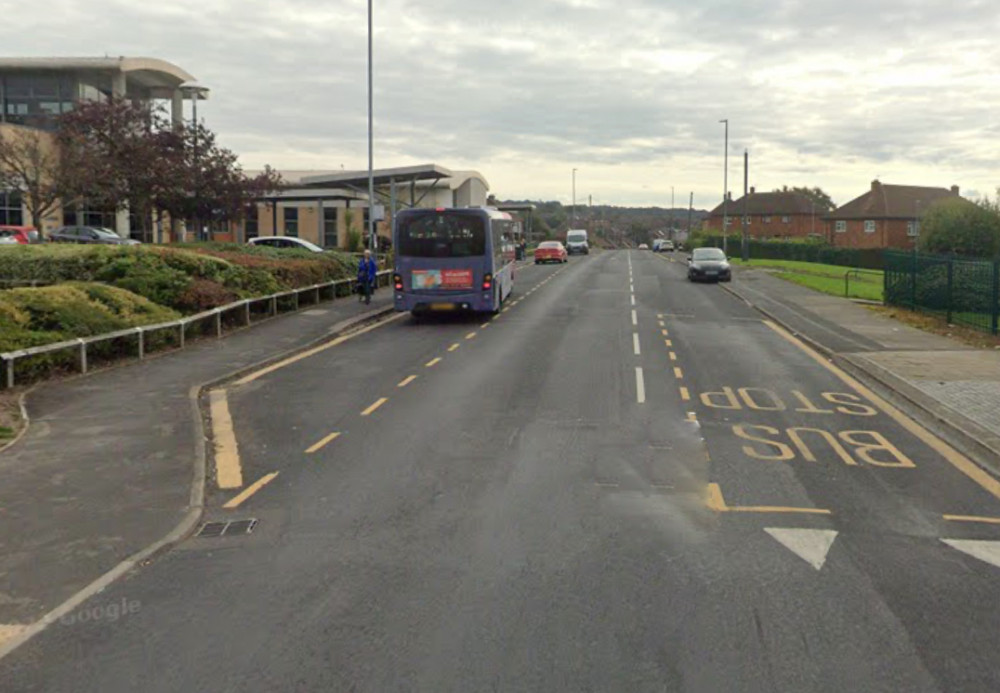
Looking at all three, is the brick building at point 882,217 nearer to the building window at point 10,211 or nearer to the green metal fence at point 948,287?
the green metal fence at point 948,287

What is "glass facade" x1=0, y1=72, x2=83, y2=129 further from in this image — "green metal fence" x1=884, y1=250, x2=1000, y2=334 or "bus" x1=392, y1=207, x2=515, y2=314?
"green metal fence" x1=884, y1=250, x2=1000, y2=334

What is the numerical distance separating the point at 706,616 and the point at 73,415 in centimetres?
898

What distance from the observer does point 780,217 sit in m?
124

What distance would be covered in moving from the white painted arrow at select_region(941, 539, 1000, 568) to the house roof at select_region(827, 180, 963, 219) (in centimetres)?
9557

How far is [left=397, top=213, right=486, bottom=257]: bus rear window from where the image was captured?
23.4 m

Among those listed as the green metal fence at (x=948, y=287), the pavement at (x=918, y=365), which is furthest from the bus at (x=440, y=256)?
the green metal fence at (x=948, y=287)

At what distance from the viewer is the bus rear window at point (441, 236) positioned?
23.4 metres

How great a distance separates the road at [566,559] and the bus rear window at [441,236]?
10224 millimetres

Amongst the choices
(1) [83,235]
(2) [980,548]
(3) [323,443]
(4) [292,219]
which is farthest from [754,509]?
(4) [292,219]

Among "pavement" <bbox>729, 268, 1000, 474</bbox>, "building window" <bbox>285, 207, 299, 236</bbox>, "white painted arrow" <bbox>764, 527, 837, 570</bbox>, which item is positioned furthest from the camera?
"building window" <bbox>285, 207, 299, 236</bbox>

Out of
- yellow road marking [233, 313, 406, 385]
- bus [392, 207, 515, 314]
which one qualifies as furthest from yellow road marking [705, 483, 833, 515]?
bus [392, 207, 515, 314]

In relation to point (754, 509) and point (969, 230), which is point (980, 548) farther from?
point (969, 230)

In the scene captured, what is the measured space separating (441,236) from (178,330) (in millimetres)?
7563

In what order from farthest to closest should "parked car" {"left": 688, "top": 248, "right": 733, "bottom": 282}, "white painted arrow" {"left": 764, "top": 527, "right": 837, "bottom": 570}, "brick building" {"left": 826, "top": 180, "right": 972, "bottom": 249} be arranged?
"brick building" {"left": 826, "top": 180, "right": 972, "bottom": 249}
"parked car" {"left": 688, "top": 248, "right": 733, "bottom": 282}
"white painted arrow" {"left": 764, "top": 527, "right": 837, "bottom": 570}
